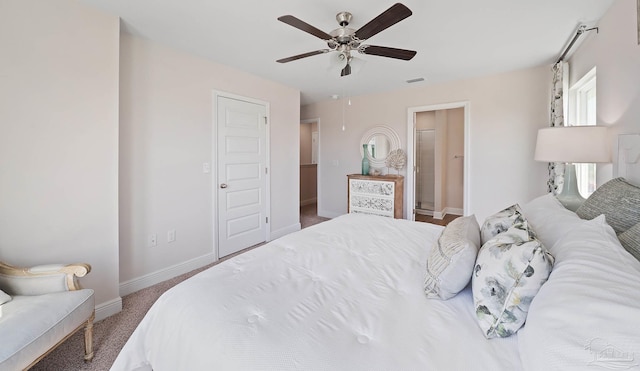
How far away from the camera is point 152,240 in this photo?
2615 millimetres

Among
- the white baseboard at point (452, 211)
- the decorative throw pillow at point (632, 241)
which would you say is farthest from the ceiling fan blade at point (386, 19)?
the white baseboard at point (452, 211)

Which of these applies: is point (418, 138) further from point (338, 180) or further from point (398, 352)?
point (398, 352)

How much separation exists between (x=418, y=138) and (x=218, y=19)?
4.63 meters

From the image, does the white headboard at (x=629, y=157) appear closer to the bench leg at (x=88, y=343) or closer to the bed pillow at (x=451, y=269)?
the bed pillow at (x=451, y=269)

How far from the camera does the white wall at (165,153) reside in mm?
2416

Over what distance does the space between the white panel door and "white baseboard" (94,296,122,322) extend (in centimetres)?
117

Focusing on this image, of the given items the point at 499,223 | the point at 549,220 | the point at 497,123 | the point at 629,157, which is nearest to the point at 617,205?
the point at 549,220

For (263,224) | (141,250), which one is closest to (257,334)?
(141,250)

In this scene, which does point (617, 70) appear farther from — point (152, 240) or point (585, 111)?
point (152, 240)

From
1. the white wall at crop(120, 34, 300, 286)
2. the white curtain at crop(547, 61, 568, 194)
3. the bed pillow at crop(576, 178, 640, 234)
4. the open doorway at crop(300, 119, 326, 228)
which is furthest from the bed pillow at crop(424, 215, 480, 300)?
the open doorway at crop(300, 119, 326, 228)

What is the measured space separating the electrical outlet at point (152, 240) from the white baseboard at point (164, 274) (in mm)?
281

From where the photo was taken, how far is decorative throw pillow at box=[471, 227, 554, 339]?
2.72ft

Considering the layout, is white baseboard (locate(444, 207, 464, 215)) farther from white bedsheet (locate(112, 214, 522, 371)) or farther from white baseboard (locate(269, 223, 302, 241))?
white bedsheet (locate(112, 214, 522, 371))

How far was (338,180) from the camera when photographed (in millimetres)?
5199
